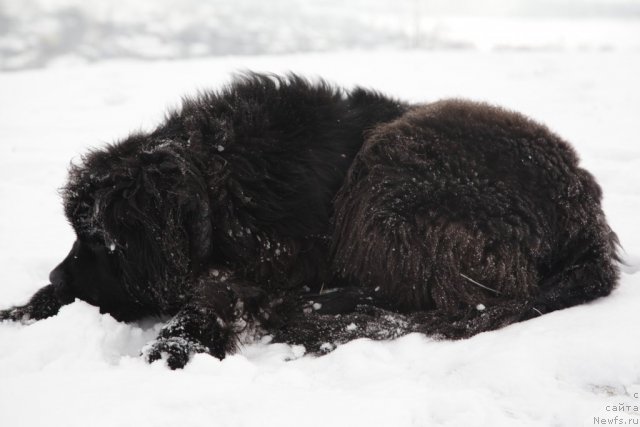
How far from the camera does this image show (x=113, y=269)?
9.06ft

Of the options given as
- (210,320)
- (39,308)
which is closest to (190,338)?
(210,320)

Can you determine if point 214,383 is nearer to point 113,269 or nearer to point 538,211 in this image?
point 113,269

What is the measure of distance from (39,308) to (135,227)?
0.84 m

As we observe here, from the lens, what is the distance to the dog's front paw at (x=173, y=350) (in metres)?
2.27

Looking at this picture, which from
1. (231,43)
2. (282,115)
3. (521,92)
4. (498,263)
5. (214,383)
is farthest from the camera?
(231,43)

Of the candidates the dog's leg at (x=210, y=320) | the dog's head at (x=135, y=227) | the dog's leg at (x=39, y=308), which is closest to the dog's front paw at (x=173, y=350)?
the dog's leg at (x=210, y=320)

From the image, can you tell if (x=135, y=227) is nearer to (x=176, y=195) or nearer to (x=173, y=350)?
(x=176, y=195)

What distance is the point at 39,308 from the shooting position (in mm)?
2941

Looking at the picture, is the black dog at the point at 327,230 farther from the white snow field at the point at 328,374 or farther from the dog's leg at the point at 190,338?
the white snow field at the point at 328,374

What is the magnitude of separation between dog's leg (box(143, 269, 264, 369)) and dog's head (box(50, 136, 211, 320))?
0.53 ft

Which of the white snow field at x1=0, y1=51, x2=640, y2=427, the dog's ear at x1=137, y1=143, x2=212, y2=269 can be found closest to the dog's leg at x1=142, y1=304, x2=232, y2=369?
the white snow field at x1=0, y1=51, x2=640, y2=427

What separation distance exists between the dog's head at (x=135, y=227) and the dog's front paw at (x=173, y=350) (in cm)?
43

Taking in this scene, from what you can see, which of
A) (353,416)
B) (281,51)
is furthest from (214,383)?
(281,51)

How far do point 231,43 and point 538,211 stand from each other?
15.4 m
